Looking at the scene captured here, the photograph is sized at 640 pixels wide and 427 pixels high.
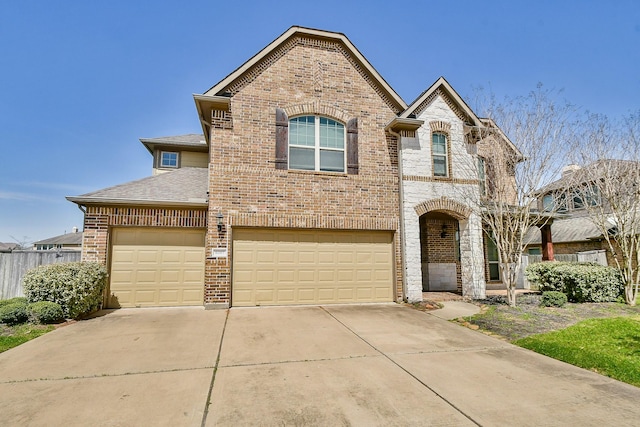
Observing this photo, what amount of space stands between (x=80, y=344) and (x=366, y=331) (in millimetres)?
5469

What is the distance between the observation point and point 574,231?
21.0m

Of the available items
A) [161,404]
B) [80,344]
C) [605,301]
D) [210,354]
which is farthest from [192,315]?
[605,301]

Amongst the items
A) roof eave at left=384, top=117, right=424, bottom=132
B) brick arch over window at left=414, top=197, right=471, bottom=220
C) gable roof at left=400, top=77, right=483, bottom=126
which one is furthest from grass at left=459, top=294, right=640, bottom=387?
Result: gable roof at left=400, top=77, right=483, bottom=126

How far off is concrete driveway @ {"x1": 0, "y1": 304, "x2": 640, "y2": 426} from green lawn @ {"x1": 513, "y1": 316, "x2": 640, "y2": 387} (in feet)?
1.18

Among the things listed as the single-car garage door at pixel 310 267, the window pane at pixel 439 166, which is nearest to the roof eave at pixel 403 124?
the window pane at pixel 439 166

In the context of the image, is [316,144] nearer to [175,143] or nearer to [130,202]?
[130,202]

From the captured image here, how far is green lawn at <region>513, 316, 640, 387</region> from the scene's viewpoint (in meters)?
5.05

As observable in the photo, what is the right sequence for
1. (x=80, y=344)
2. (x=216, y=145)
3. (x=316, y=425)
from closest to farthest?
(x=316, y=425) → (x=80, y=344) → (x=216, y=145)

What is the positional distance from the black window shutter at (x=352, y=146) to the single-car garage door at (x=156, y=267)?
5.24 metres

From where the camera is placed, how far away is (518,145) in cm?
1002

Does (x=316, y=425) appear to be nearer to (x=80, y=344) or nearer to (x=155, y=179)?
(x=80, y=344)

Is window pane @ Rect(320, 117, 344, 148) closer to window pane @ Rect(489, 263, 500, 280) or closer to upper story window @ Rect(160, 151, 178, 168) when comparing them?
upper story window @ Rect(160, 151, 178, 168)

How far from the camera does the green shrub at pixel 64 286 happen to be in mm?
7867

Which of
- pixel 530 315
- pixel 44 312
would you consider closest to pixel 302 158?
pixel 44 312
